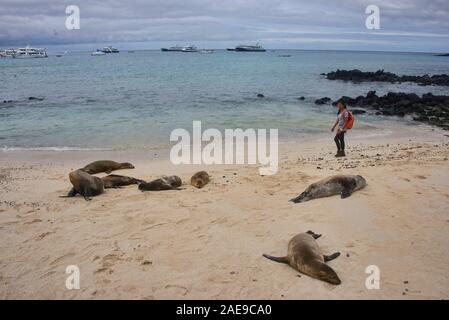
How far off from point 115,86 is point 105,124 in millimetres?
18833

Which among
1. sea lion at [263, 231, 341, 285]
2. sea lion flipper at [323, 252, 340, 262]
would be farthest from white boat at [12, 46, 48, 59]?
sea lion flipper at [323, 252, 340, 262]

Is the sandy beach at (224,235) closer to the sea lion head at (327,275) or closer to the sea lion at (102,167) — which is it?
the sea lion head at (327,275)

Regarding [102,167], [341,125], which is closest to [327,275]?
[102,167]

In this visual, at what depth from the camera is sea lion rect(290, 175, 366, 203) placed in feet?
26.6

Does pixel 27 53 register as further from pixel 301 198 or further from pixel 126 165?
pixel 301 198

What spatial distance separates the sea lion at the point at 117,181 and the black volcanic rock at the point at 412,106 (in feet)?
50.9

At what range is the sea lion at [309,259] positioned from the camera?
504 centimetres

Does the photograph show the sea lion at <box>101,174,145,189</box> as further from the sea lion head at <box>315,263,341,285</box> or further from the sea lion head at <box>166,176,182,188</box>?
the sea lion head at <box>315,263,341,285</box>

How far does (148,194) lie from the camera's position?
874 centimetres

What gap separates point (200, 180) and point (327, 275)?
16.1 ft

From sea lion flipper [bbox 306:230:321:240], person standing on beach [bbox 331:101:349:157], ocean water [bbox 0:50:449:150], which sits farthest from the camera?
ocean water [bbox 0:50:449:150]

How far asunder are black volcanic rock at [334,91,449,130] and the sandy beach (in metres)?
11.9

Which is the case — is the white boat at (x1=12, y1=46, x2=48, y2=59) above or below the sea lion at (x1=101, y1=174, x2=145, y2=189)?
above
